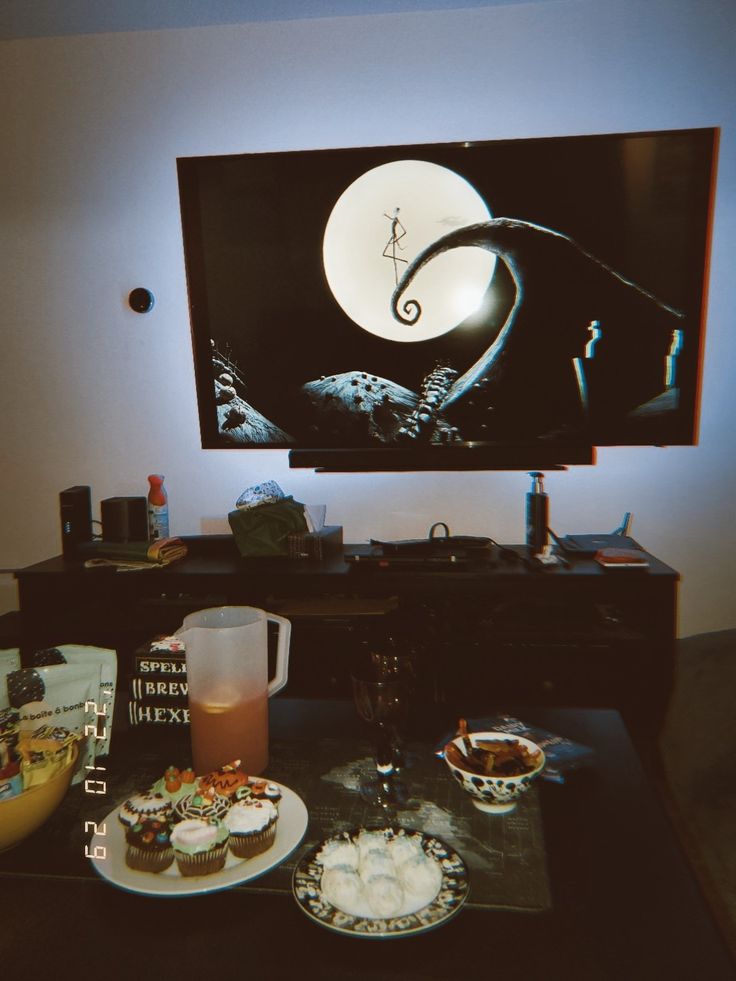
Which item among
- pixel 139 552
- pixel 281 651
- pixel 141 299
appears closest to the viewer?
pixel 281 651

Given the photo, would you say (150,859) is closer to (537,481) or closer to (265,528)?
(265,528)

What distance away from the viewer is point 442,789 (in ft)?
3.29

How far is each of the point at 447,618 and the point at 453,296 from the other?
1.17m

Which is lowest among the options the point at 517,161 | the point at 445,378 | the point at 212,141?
the point at 445,378

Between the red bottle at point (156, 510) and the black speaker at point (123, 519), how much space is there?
0.18 ft

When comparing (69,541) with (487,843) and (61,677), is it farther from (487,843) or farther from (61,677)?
(487,843)

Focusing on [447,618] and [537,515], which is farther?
[537,515]

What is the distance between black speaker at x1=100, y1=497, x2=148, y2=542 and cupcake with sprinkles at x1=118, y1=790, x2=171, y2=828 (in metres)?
1.92

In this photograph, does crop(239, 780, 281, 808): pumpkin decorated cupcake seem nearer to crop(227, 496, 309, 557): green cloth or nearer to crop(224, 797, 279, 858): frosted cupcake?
crop(224, 797, 279, 858): frosted cupcake

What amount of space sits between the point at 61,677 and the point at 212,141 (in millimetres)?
2397

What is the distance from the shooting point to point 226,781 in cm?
92

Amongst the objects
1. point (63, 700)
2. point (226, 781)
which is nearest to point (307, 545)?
point (63, 700)

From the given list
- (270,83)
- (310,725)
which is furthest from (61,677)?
(270,83)

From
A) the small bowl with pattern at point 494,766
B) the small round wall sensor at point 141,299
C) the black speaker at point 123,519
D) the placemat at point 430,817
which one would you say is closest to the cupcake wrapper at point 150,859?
the placemat at point 430,817
